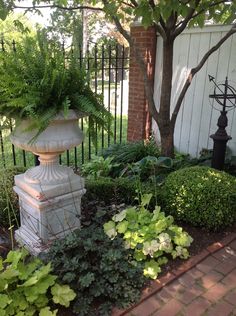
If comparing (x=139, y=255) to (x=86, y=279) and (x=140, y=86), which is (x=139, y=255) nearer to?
(x=86, y=279)

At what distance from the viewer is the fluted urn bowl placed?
2463mm

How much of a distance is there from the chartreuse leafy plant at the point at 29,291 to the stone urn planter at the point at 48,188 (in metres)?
0.44

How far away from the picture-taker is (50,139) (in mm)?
2486

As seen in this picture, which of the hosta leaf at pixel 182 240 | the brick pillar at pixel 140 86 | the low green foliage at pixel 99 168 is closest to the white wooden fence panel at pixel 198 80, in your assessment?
the brick pillar at pixel 140 86

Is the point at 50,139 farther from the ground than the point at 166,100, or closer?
closer

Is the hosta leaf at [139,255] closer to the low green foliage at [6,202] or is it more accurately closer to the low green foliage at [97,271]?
the low green foliage at [97,271]

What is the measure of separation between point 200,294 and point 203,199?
2.98 ft

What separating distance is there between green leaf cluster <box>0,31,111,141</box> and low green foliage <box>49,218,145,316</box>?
3.07 ft

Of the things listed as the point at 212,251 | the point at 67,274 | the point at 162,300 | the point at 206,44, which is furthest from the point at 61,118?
the point at 206,44

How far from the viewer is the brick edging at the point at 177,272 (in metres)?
2.29

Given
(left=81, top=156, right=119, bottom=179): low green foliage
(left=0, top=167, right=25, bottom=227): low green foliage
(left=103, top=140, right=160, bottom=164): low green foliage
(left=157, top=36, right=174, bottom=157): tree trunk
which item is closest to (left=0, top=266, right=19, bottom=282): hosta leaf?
(left=0, top=167, right=25, bottom=227): low green foliage

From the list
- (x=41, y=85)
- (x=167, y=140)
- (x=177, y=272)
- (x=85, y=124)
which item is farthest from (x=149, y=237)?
(x=85, y=124)

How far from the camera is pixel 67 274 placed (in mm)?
2250

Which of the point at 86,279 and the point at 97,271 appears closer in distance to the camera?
the point at 86,279
